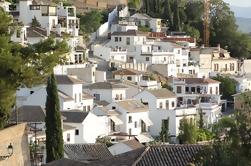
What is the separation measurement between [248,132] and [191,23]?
74.5m

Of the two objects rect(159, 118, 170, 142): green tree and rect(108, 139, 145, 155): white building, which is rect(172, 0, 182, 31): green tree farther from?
rect(108, 139, 145, 155): white building

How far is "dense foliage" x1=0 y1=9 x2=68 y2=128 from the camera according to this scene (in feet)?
68.2

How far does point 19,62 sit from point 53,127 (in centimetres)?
1369

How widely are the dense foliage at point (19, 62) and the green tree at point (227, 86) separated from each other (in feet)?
142

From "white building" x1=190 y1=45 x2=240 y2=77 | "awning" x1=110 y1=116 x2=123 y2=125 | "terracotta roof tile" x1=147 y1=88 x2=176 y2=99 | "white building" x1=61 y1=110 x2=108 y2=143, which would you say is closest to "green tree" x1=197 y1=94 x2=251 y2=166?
"white building" x1=61 y1=110 x2=108 y2=143

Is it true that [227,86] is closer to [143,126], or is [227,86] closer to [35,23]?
[35,23]

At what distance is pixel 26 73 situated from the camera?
21.2 meters

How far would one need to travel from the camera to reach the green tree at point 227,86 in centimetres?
6494

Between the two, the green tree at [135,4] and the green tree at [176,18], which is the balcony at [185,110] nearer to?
the green tree at [176,18]

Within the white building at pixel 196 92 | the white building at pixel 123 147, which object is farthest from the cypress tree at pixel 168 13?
the white building at pixel 123 147

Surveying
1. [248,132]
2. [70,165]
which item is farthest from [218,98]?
[248,132]

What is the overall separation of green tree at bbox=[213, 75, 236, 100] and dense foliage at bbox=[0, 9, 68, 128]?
43.4 m

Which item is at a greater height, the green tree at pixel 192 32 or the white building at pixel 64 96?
the green tree at pixel 192 32

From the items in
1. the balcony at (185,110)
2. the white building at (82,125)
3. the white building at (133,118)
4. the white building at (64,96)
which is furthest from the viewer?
the balcony at (185,110)
